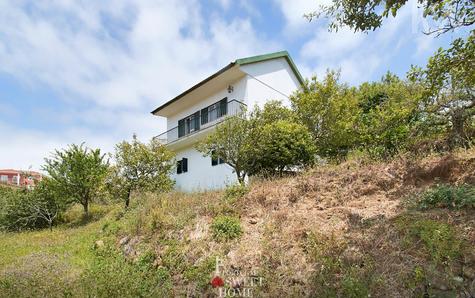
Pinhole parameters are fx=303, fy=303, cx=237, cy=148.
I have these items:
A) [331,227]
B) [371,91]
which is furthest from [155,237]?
[371,91]

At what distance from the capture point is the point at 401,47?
568 cm

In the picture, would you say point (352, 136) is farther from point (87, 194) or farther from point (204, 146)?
point (87, 194)

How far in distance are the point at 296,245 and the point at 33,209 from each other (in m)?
15.9

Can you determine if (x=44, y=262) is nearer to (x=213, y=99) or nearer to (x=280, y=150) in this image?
(x=280, y=150)

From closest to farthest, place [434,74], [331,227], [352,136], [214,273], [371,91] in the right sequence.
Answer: [214,273] < [331,227] < [434,74] < [352,136] < [371,91]

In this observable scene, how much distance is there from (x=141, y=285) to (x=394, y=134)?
873 centimetres

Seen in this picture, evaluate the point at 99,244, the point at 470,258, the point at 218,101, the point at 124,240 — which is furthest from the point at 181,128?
the point at 470,258

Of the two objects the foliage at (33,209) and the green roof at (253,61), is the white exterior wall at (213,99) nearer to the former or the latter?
the green roof at (253,61)

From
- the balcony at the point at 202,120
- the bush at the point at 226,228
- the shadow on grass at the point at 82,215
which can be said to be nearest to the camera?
the bush at the point at 226,228

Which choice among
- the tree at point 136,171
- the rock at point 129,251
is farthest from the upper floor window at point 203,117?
the rock at point 129,251

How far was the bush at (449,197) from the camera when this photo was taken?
5.38 metres

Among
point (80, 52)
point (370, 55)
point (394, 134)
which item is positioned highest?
point (80, 52)

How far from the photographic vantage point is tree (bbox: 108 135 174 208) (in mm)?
14766

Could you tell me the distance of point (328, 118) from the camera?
562 inches
